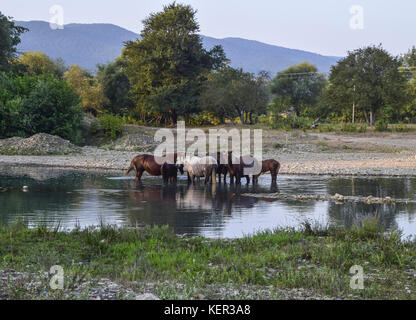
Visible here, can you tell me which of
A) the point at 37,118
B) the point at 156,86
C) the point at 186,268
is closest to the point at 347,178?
the point at 186,268

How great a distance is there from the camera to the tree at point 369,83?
57562 mm

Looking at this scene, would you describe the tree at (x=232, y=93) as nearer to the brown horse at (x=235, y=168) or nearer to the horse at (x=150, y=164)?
the horse at (x=150, y=164)

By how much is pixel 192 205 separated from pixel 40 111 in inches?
1132

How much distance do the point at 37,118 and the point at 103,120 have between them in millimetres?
6130

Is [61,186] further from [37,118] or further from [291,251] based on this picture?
[37,118]

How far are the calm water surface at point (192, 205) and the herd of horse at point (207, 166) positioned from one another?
0.47 meters

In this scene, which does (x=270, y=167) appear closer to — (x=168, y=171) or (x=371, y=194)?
(x=168, y=171)

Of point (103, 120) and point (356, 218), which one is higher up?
point (103, 120)

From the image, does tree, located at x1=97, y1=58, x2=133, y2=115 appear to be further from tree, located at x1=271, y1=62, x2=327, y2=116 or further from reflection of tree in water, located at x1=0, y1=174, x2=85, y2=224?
reflection of tree in water, located at x1=0, y1=174, x2=85, y2=224

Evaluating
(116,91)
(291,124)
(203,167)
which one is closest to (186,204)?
(203,167)

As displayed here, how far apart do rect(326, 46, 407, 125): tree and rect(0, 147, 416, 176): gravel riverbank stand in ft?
76.1

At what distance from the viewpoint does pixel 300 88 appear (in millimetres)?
91625
